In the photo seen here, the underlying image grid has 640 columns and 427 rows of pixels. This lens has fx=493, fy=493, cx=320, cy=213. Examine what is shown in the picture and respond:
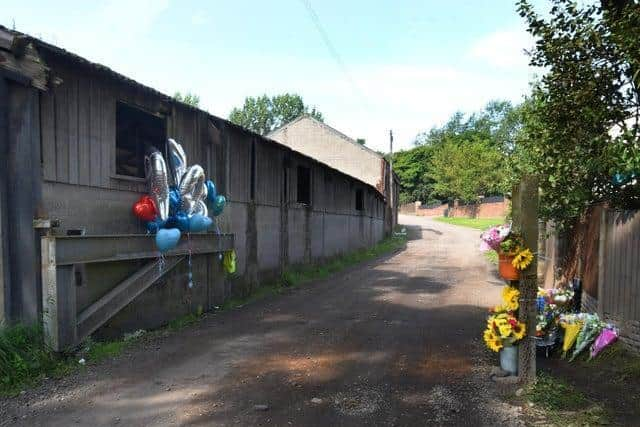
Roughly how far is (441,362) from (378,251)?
1778cm

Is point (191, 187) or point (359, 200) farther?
point (359, 200)

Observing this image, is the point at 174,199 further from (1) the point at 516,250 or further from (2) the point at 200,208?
(1) the point at 516,250

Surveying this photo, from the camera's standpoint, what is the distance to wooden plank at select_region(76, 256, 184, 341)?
6.17 m

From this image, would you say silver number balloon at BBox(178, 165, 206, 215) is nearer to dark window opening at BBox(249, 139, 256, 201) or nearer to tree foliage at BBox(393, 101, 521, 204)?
dark window opening at BBox(249, 139, 256, 201)

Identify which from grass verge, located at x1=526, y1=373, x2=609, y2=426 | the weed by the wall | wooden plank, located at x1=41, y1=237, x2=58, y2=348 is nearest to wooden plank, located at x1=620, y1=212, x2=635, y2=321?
grass verge, located at x1=526, y1=373, x2=609, y2=426

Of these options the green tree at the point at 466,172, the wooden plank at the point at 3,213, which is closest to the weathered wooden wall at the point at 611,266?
the wooden plank at the point at 3,213

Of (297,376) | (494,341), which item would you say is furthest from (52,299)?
(494,341)

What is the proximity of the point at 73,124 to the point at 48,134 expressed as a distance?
0.45 metres

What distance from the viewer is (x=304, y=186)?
51.5ft

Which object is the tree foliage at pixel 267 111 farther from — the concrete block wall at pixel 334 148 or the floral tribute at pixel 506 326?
the floral tribute at pixel 506 326

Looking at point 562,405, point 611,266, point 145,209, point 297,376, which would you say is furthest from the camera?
point 145,209

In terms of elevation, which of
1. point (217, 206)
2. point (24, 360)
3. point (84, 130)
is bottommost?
point (24, 360)

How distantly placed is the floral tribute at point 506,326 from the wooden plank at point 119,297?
4.75 m

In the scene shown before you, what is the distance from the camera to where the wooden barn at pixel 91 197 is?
18.5 feet
